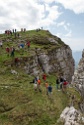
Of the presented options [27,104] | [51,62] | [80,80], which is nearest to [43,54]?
[51,62]

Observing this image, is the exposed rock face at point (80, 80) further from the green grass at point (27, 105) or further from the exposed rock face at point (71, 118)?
the exposed rock face at point (71, 118)

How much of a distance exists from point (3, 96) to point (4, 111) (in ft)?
12.7

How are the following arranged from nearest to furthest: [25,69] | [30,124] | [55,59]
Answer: [30,124], [25,69], [55,59]

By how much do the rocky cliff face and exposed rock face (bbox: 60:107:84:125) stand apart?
2899cm

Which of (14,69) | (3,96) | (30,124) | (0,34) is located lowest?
A: (30,124)

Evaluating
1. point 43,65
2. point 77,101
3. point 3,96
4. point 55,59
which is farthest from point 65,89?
point 55,59

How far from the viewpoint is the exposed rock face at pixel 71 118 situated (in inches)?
1800

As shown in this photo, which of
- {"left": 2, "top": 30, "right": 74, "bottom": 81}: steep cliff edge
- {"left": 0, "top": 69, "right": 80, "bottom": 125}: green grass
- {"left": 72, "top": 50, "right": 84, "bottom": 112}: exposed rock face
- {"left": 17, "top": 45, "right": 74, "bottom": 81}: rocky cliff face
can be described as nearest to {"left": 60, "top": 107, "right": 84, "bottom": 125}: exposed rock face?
{"left": 0, "top": 69, "right": 80, "bottom": 125}: green grass

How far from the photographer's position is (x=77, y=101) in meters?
59.2

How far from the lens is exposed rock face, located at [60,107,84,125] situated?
45719 millimetres

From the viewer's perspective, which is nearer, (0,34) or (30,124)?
(30,124)

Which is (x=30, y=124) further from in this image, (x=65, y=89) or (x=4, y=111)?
(x=65, y=89)

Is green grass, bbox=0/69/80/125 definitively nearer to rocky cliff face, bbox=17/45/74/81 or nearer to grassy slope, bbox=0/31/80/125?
grassy slope, bbox=0/31/80/125

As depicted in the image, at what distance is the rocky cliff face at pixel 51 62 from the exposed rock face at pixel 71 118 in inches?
1141
